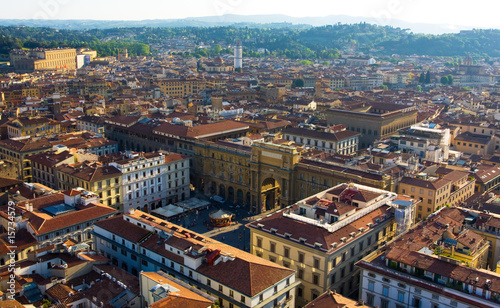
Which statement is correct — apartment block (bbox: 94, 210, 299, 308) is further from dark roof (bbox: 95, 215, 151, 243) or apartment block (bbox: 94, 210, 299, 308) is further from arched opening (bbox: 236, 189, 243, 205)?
arched opening (bbox: 236, 189, 243, 205)

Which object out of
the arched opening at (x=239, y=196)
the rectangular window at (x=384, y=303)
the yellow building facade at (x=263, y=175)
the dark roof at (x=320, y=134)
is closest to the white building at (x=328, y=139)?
the dark roof at (x=320, y=134)

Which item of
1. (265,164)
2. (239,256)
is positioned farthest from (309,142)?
(239,256)

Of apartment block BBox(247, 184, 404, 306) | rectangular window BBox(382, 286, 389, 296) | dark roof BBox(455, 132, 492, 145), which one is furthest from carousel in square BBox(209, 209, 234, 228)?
dark roof BBox(455, 132, 492, 145)

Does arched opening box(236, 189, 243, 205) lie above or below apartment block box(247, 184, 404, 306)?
below

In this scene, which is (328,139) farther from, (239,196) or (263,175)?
(239,196)

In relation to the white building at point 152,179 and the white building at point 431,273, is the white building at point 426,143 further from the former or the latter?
the white building at point 152,179

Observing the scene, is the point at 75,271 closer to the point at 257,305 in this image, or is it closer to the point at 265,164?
the point at 257,305

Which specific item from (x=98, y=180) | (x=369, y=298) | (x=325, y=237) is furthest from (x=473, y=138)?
(x=98, y=180)

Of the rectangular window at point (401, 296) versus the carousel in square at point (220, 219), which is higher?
the rectangular window at point (401, 296)
